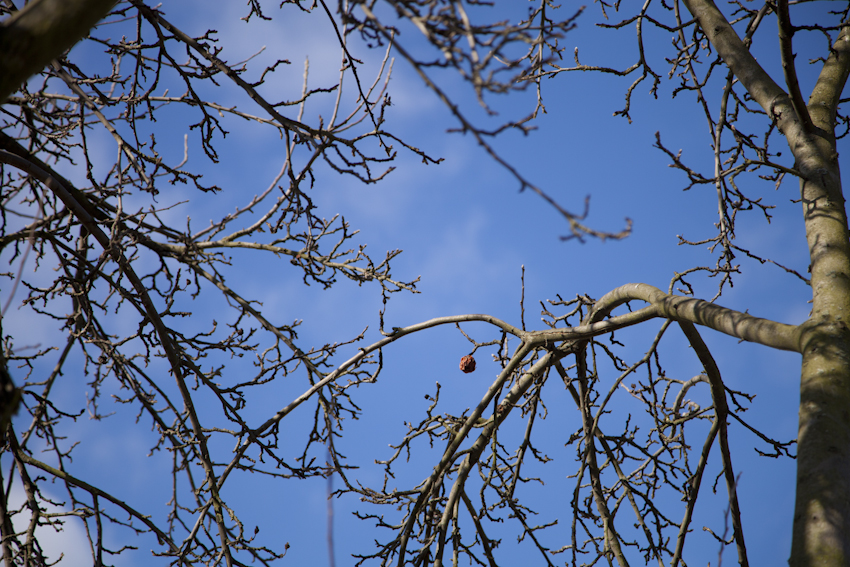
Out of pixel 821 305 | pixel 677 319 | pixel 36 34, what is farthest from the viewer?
pixel 677 319

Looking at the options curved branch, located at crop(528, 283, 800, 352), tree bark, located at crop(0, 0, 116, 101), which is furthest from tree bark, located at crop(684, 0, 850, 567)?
tree bark, located at crop(0, 0, 116, 101)

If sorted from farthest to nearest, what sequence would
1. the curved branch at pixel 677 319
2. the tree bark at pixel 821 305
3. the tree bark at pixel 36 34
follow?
the curved branch at pixel 677 319
the tree bark at pixel 821 305
the tree bark at pixel 36 34

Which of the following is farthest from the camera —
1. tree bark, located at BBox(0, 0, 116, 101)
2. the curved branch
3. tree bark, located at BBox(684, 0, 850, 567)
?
the curved branch

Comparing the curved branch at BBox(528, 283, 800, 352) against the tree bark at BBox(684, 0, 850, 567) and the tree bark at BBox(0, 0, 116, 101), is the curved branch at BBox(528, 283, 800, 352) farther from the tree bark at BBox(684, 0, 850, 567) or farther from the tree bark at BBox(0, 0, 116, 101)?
the tree bark at BBox(0, 0, 116, 101)

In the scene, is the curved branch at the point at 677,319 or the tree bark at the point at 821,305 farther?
the curved branch at the point at 677,319

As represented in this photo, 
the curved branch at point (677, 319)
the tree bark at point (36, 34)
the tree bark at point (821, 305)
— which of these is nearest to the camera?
the tree bark at point (36, 34)

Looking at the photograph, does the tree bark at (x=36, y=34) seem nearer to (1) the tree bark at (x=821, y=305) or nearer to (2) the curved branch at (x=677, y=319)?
(2) the curved branch at (x=677, y=319)

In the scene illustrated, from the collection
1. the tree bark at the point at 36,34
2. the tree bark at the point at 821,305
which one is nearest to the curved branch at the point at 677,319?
the tree bark at the point at 821,305

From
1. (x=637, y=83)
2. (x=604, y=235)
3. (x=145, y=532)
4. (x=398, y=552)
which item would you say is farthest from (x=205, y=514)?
(x=637, y=83)

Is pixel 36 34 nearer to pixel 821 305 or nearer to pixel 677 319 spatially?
pixel 677 319

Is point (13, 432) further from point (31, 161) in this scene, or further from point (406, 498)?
point (406, 498)

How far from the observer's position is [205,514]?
3.72m

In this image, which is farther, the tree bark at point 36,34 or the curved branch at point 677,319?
the curved branch at point 677,319

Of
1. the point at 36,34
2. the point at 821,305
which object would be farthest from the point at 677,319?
the point at 36,34
